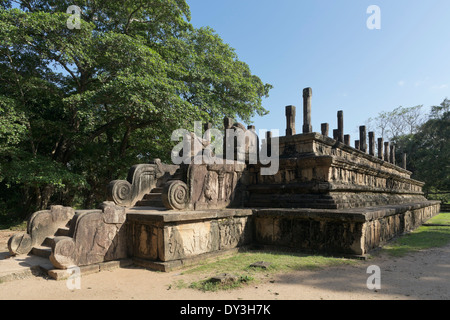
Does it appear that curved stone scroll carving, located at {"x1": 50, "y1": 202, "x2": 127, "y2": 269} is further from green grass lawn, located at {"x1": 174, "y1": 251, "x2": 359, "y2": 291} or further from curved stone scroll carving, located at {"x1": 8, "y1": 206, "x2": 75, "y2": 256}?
green grass lawn, located at {"x1": 174, "y1": 251, "x2": 359, "y2": 291}

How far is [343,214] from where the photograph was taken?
523 centimetres

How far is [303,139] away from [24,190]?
44.0ft

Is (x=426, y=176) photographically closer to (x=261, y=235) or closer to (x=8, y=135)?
(x=261, y=235)

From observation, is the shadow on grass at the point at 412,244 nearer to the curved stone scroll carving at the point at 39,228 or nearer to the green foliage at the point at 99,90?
the curved stone scroll carving at the point at 39,228

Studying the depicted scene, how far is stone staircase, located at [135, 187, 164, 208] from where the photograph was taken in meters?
6.34

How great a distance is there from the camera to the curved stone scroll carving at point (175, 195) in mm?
5188

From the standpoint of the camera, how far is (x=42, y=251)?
482cm

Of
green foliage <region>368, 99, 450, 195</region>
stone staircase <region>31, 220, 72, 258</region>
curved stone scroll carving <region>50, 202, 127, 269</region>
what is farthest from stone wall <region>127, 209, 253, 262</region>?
green foliage <region>368, 99, 450, 195</region>

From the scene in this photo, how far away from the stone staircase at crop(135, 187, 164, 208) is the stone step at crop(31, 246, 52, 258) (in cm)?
207

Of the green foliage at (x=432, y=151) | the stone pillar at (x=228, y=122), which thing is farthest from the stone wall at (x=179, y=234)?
the green foliage at (x=432, y=151)

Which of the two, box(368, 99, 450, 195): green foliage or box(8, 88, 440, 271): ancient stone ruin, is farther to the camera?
box(368, 99, 450, 195): green foliage

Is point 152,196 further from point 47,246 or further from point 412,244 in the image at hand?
point 412,244

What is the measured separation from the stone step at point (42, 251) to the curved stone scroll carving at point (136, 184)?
63.3 inches
